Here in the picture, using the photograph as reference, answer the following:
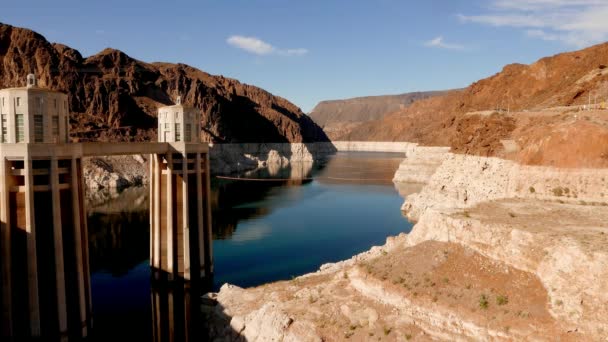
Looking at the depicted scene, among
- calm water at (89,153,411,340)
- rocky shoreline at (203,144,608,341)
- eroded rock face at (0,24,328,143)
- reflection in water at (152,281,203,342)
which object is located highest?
eroded rock face at (0,24,328,143)

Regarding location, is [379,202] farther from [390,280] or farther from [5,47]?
[5,47]

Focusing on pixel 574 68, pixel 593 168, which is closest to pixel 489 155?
pixel 593 168

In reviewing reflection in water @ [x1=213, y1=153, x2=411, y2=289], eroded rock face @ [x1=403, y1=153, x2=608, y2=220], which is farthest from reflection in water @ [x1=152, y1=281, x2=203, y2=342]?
eroded rock face @ [x1=403, y1=153, x2=608, y2=220]

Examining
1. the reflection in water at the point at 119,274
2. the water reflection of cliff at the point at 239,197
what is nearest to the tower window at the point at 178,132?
the reflection in water at the point at 119,274

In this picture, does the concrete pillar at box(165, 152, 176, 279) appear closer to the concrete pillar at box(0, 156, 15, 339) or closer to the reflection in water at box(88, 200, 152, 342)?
the reflection in water at box(88, 200, 152, 342)

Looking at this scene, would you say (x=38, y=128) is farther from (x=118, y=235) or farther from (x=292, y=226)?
(x=292, y=226)

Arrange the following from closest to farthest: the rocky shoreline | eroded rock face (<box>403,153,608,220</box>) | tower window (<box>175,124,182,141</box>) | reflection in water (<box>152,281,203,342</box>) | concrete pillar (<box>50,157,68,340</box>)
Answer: the rocky shoreline
concrete pillar (<box>50,157,68,340</box>)
reflection in water (<box>152,281,203,342</box>)
eroded rock face (<box>403,153,608,220</box>)
tower window (<box>175,124,182,141</box>)

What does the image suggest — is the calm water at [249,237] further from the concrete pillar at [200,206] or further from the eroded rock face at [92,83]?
the eroded rock face at [92,83]

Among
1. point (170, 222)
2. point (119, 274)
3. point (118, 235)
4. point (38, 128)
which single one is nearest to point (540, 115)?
point (170, 222)
